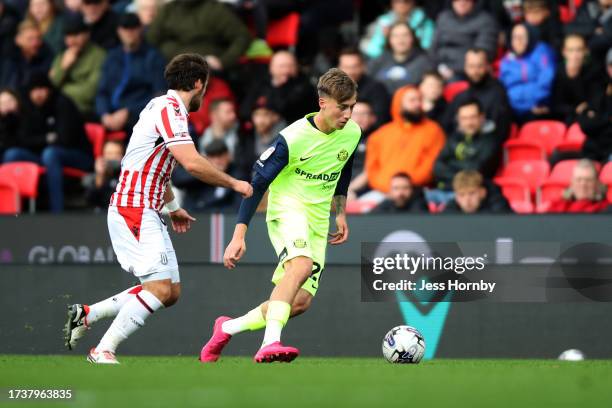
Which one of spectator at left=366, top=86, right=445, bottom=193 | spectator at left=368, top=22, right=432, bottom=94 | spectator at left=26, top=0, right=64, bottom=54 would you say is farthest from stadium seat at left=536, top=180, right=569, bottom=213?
spectator at left=26, top=0, right=64, bottom=54

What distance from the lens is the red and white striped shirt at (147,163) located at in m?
8.58

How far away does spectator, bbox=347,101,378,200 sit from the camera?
1398 centimetres

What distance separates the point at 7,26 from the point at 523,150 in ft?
22.8

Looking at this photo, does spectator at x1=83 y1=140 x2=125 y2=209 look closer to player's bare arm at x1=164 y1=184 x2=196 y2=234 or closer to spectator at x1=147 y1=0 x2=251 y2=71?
spectator at x1=147 y1=0 x2=251 y2=71

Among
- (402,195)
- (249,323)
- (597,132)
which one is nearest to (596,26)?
(597,132)

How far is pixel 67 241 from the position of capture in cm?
1140

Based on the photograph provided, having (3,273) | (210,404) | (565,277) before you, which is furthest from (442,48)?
(210,404)

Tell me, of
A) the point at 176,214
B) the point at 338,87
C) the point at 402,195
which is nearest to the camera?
the point at 338,87

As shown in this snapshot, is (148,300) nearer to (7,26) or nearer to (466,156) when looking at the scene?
(466,156)

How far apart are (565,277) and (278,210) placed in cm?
310

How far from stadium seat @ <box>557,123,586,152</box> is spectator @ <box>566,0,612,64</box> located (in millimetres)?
820

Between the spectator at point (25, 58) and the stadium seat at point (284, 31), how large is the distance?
2.82m

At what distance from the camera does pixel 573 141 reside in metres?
13.6

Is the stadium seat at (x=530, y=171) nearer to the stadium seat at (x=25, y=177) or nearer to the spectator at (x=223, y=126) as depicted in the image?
the spectator at (x=223, y=126)
